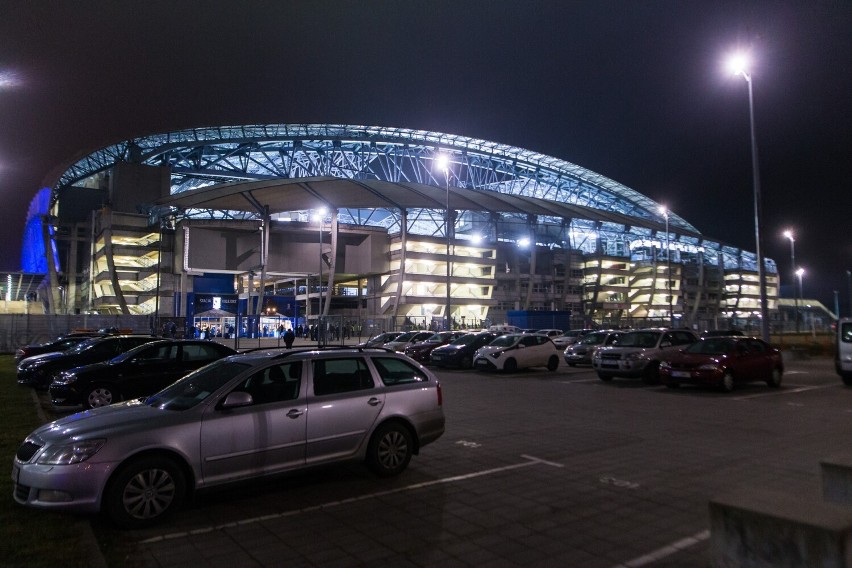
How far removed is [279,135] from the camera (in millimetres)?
80062

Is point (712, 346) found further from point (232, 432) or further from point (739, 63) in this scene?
point (232, 432)

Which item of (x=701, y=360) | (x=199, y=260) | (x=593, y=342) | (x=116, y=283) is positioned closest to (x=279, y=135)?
(x=199, y=260)

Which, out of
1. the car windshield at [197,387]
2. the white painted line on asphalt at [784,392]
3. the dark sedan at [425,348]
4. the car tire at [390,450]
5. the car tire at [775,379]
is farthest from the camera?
the dark sedan at [425,348]

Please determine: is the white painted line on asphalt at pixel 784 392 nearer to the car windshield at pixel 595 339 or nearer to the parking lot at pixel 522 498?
the parking lot at pixel 522 498

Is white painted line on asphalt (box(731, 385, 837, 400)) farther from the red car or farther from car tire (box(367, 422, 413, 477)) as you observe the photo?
car tire (box(367, 422, 413, 477))

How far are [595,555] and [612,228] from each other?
280 ft

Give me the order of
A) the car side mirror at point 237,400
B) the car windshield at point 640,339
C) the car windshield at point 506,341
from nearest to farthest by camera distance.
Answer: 1. the car side mirror at point 237,400
2. the car windshield at point 640,339
3. the car windshield at point 506,341

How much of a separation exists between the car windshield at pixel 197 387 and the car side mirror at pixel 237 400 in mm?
342

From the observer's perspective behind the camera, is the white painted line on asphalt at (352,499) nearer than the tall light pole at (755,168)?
Yes

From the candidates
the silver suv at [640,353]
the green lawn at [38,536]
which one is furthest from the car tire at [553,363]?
the green lawn at [38,536]

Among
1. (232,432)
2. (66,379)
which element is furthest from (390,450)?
(66,379)

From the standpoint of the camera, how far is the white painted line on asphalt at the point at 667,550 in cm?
421

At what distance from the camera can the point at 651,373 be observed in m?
16.6

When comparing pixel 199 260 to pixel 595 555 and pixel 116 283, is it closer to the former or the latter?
pixel 116 283
